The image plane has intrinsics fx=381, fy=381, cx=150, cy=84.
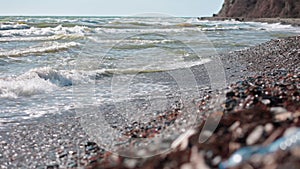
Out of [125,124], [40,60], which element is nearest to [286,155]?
[125,124]

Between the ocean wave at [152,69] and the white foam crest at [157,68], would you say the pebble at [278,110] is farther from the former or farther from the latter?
the white foam crest at [157,68]

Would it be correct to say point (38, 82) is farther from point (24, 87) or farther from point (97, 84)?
point (97, 84)

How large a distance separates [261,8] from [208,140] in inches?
Answer: 3343

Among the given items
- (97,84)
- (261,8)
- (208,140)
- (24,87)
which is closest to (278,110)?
(208,140)

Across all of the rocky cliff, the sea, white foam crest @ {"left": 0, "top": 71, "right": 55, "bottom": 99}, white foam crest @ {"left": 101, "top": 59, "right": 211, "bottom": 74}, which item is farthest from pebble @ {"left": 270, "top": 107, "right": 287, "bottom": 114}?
the rocky cliff

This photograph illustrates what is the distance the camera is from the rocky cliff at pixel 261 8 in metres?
72.6

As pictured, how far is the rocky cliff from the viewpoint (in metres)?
72.6

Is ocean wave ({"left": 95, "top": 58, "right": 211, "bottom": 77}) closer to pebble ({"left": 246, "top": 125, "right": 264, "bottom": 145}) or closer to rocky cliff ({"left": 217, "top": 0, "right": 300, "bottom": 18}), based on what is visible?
pebble ({"left": 246, "top": 125, "right": 264, "bottom": 145})

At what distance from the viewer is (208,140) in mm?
3652

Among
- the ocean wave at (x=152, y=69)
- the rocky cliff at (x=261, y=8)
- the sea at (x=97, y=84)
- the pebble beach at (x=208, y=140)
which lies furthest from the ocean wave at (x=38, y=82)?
the rocky cliff at (x=261, y=8)

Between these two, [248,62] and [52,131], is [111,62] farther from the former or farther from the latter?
[52,131]

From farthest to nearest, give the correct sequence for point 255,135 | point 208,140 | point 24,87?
1. point 24,87
2. point 208,140
3. point 255,135

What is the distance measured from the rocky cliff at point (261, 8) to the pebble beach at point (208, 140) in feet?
234

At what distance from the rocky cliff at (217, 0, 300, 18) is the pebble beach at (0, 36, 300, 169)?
234ft
